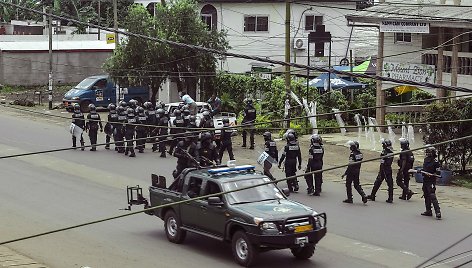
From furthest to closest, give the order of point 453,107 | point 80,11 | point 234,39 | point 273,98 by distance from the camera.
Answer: point 80,11, point 234,39, point 273,98, point 453,107

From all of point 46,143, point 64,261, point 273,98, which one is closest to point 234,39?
point 273,98

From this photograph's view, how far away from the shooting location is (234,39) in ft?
143

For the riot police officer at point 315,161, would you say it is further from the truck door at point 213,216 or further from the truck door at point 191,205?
the truck door at point 213,216

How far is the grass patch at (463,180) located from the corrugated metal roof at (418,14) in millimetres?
4306

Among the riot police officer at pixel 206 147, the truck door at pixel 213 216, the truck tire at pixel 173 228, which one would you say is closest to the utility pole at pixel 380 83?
the riot police officer at pixel 206 147

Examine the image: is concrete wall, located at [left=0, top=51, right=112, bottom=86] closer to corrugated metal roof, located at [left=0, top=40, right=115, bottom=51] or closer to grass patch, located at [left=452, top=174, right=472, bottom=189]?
corrugated metal roof, located at [left=0, top=40, right=115, bottom=51]

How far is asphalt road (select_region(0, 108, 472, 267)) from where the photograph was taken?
50.8ft

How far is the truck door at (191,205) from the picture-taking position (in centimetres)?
1577

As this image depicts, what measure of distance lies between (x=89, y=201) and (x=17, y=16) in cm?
5441

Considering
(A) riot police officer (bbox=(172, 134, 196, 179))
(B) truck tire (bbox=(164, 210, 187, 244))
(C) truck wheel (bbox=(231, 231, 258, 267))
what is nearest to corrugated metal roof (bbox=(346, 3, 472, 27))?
(A) riot police officer (bbox=(172, 134, 196, 179))

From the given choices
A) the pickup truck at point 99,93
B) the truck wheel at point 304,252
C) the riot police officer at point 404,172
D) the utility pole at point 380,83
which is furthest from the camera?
the pickup truck at point 99,93

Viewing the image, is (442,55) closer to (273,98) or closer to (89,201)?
(273,98)

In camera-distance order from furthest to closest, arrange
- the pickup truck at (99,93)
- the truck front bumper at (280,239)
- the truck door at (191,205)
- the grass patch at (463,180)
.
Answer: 1. the pickup truck at (99,93)
2. the grass patch at (463,180)
3. the truck door at (191,205)
4. the truck front bumper at (280,239)

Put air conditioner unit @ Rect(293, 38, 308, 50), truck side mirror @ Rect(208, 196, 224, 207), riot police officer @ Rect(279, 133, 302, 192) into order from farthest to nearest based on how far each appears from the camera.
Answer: air conditioner unit @ Rect(293, 38, 308, 50) < riot police officer @ Rect(279, 133, 302, 192) < truck side mirror @ Rect(208, 196, 224, 207)
